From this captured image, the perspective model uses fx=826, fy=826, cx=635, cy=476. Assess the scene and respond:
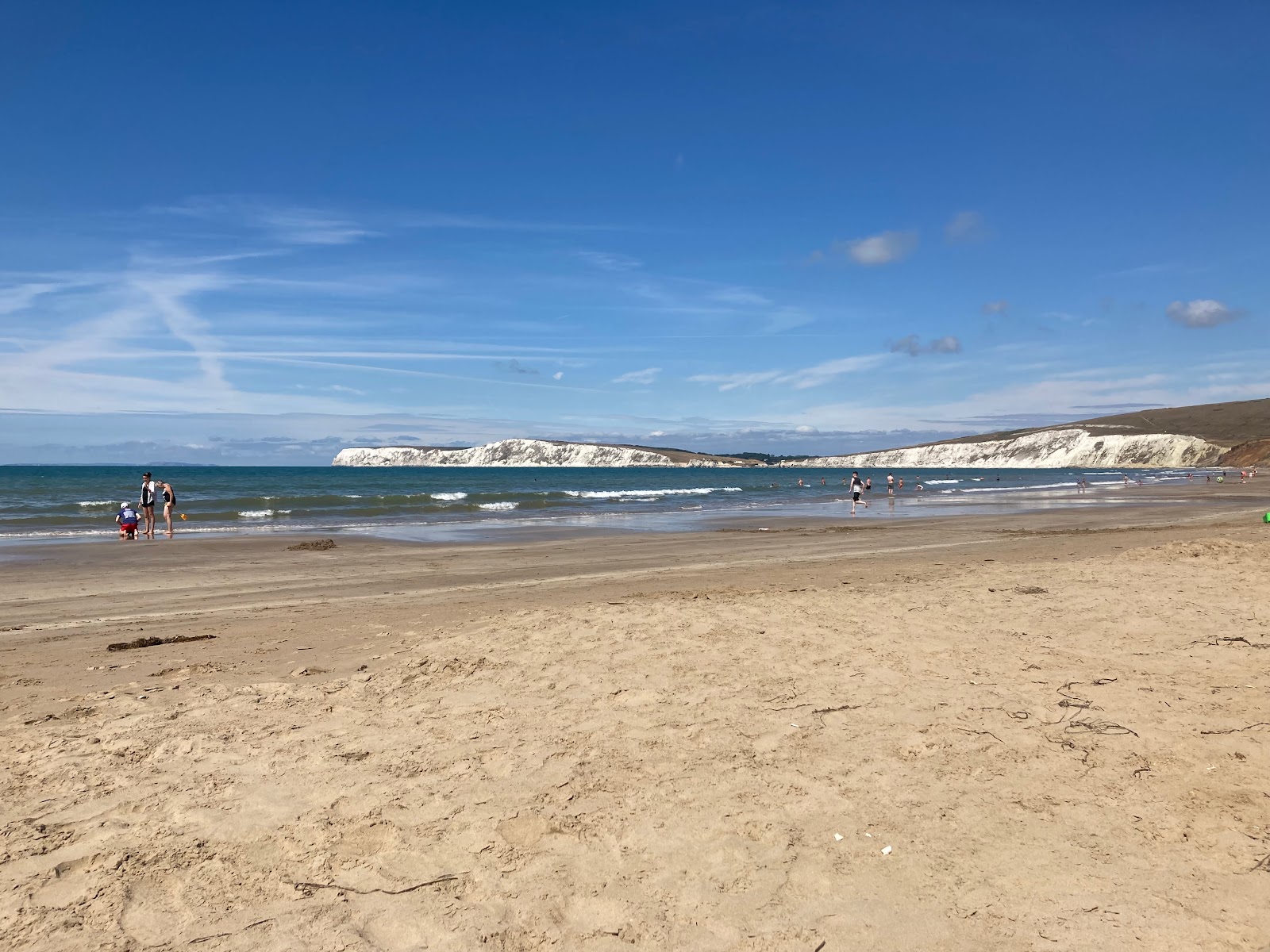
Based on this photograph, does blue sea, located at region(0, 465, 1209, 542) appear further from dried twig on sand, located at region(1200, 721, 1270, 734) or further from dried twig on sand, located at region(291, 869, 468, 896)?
dried twig on sand, located at region(291, 869, 468, 896)

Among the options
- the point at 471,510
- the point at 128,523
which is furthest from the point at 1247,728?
the point at 471,510

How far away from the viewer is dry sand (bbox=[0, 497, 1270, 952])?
3.72m

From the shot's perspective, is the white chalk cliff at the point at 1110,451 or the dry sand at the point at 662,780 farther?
the white chalk cliff at the point at 1110,451


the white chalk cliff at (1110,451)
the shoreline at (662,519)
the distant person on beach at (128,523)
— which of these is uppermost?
the white chalk cliff at (1110,451)

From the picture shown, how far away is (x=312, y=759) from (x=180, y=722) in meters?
1.47

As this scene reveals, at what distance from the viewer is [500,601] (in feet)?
41.5

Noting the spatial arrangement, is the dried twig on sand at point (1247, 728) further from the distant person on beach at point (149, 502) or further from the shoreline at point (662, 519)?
the distant person on beach at point (149, 502)

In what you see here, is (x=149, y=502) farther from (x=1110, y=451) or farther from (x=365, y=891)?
(x=1110, y=451)

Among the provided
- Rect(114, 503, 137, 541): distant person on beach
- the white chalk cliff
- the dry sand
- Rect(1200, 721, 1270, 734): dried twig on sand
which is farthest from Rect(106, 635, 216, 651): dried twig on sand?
the white chalk cliff

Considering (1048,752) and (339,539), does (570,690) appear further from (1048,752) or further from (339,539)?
(339,539)

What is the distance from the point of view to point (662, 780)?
5.05 meters

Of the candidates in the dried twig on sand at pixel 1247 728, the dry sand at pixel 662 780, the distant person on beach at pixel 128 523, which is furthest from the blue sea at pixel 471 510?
the dried twig on sand at pixel 1247 728

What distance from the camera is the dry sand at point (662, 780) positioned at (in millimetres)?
3721

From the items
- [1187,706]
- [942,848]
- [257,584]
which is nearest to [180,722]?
[942,848]
